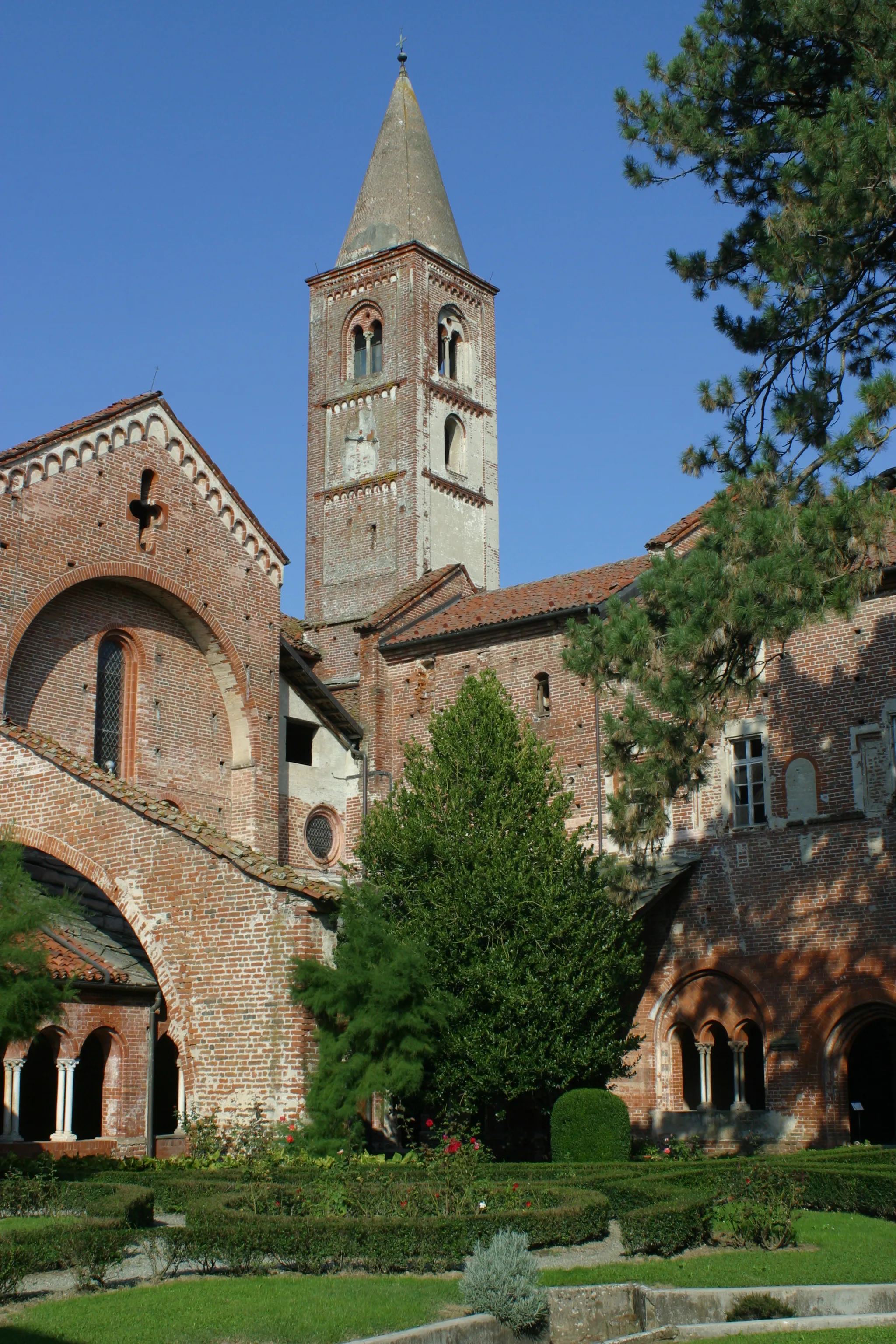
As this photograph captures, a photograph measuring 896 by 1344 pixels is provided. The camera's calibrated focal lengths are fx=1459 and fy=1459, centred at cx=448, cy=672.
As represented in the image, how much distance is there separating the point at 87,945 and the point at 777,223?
1298 cm

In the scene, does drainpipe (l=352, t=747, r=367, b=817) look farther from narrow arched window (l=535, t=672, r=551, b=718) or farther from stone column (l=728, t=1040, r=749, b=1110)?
stone column (l=728, t=1040, r=749, b=1110)

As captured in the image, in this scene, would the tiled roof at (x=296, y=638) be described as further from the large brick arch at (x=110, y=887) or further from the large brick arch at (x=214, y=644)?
the large brick arch at (x=110, y=887)

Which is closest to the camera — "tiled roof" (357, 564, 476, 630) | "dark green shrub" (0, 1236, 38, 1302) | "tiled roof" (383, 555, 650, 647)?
"dark green shrub" (0, 1236, 38, 1302)

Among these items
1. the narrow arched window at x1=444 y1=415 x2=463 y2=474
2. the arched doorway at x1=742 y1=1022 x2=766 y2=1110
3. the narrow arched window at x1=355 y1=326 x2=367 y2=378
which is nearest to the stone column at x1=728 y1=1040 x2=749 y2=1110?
the arched doorway at x1=742 y1=1022 x2=766 y2=1110

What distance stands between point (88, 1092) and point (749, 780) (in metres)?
12.0

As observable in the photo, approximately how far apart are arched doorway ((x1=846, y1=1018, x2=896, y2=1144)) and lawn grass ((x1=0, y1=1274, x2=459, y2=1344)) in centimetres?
1422

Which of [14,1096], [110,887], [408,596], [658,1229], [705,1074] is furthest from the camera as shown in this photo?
[408,596]

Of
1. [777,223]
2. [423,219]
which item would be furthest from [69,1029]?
[423,219]

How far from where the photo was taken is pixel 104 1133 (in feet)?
62.7

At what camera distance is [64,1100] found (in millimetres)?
18656

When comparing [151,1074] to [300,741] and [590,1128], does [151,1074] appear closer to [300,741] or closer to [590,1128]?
[590,1128]

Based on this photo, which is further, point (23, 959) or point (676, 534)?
point (676, 534)

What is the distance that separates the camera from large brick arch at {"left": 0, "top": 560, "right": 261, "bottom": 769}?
25000 mm

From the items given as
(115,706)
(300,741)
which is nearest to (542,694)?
(300,741)
